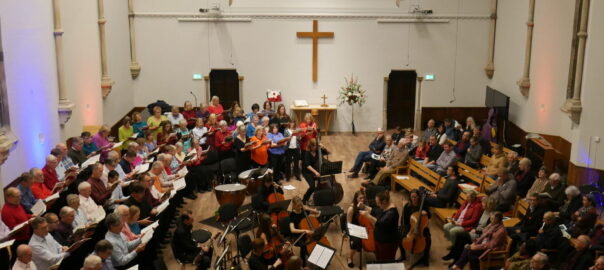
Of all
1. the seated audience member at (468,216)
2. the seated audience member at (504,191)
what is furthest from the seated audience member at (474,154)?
the seated audience member at (468,216)

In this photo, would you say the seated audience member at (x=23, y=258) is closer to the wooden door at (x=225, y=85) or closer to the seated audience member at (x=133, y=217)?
the seated audience member at (x=133, y=217)

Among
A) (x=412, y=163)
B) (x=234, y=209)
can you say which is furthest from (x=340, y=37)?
(x=234, y=209)

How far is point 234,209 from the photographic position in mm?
8383

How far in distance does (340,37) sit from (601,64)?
7.62 meters

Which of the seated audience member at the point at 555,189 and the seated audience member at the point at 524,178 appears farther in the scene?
the seated audience member at the point at 524,178

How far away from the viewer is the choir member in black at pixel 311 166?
1061 centimetres

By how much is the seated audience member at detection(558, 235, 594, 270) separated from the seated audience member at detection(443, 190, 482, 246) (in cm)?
168

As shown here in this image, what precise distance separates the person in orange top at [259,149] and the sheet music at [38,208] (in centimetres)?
485

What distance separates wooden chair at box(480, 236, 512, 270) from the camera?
26.0ft

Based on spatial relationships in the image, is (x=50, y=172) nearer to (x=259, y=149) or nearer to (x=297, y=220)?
(x=297, y=220)

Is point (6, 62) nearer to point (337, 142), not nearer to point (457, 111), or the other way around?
point (337, 142)

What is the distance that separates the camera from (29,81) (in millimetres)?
9516

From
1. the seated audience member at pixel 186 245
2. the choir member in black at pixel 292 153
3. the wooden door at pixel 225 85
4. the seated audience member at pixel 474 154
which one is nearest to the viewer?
the seated audience member at pixel 186 245

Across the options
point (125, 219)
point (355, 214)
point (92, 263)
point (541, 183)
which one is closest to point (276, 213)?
point (355, 214)
